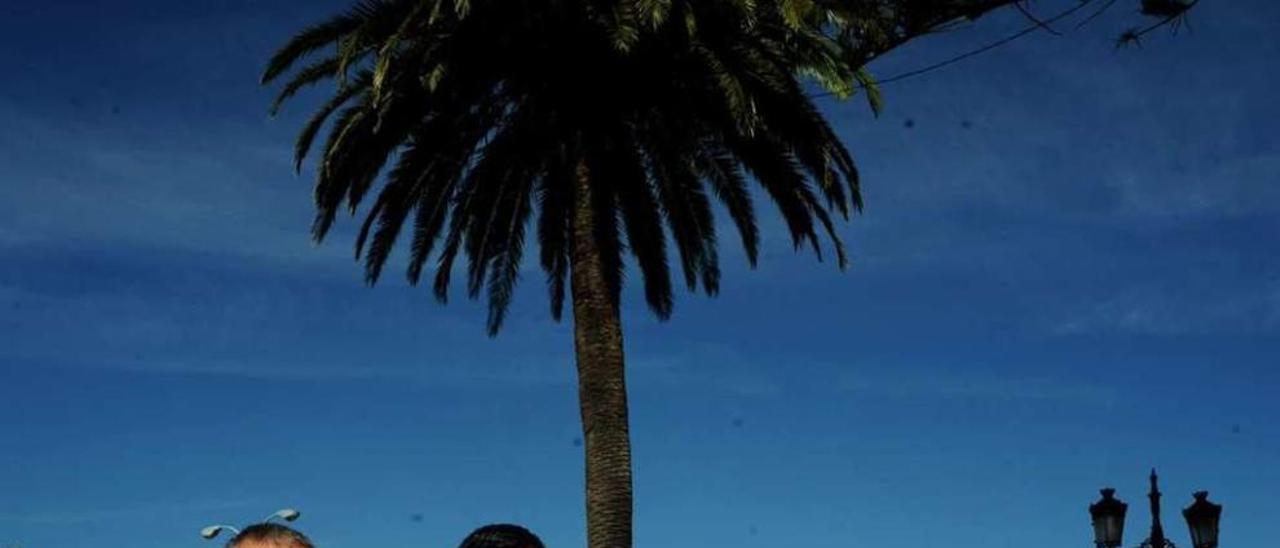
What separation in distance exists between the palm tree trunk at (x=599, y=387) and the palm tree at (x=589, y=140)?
0.07ft

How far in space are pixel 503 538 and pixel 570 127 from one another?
1674 cm

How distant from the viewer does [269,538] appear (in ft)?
12.0

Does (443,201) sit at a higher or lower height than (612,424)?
higher

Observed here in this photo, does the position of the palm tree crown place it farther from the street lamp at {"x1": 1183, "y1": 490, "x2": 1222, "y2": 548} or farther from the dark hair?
the dark hair

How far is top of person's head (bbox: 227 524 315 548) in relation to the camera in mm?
3664

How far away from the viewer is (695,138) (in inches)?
805

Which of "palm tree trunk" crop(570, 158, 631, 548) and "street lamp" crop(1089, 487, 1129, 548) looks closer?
"street lamp" crop(1089, 487, 1129, 548)

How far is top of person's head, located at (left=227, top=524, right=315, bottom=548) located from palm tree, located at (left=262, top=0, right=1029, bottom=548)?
1366cm

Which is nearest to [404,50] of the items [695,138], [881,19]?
[695,138]

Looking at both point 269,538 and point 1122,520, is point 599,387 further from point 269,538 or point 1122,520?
point 269,538

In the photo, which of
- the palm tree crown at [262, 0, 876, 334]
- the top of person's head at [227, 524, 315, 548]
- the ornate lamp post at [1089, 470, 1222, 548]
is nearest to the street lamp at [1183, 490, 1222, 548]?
the ornate lamp post at [1089, 470, 1222, 548]

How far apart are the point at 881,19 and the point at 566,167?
34.5 ft

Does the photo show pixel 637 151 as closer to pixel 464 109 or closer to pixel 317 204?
pixel 464 109

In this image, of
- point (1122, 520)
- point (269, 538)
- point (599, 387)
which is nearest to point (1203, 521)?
point (1122, 520)
